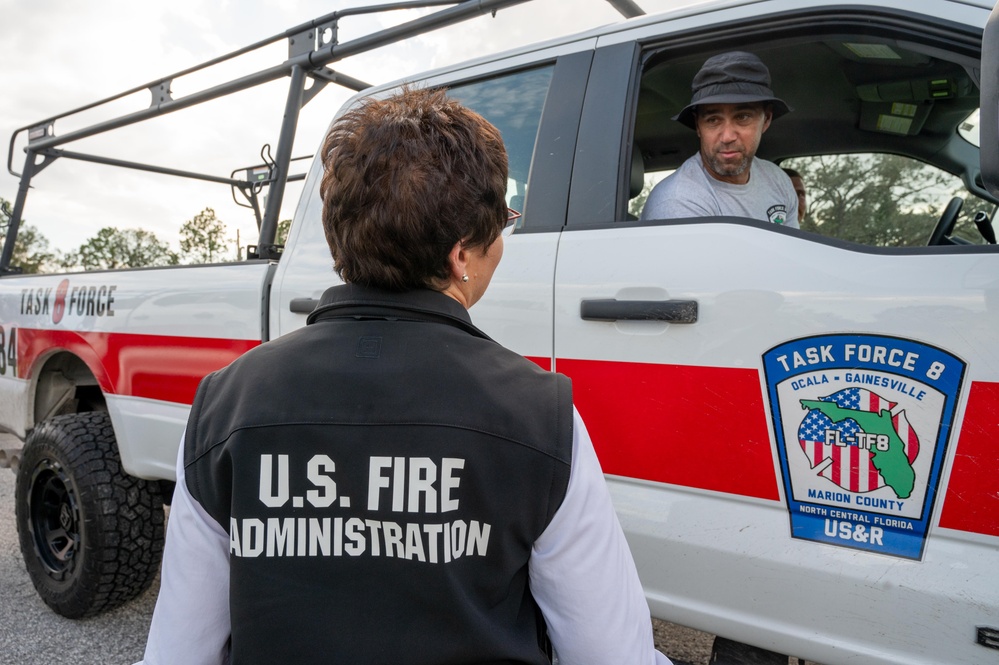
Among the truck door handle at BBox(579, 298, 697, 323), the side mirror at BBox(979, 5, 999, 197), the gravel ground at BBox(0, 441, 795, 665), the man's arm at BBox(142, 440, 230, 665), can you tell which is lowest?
the gravel ground at BBox(0, 441, 795, 665)

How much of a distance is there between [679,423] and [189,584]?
3.38ft

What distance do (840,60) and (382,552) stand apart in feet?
7.89

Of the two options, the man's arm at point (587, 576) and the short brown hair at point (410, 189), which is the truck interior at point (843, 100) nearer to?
the short brown hair at point (410, 189)

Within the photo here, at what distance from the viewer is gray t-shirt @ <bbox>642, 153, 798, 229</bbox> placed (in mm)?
1942

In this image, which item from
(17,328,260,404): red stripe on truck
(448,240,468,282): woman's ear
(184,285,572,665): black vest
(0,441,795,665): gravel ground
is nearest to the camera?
(184,285,572,665): black vest

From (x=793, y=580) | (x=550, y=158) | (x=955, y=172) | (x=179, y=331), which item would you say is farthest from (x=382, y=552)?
(x=955, y=172)

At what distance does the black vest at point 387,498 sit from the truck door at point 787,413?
784 millimetres

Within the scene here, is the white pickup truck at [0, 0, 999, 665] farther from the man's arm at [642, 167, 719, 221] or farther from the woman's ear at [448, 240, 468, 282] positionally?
the woman's ear at [448, 240, 468, 282]

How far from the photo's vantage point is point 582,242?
70.5 inches

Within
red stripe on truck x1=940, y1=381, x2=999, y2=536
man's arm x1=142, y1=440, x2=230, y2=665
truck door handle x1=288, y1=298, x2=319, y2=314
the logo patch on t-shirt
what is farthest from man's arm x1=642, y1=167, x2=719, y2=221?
man's arm x1=142, y1=440, x2=230, y2=665

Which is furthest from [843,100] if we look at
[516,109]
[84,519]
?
[84,519]

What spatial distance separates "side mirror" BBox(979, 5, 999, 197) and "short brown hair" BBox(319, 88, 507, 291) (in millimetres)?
830

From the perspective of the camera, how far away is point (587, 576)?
89 cm

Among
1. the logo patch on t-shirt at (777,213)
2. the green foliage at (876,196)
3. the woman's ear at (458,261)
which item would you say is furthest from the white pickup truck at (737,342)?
the woman's ear at (458,261)
